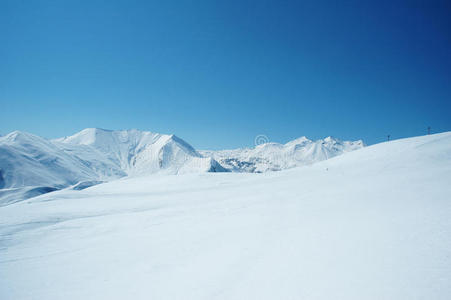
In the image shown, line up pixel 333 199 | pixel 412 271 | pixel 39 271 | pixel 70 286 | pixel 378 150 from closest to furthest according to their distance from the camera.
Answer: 1. pixel 412 271
2. pixel 70 286
3. pixel 39 271
4. pixel 333 199
5. pixel 378 150

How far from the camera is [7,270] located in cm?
621

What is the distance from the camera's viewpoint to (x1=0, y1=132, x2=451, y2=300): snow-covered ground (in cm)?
448

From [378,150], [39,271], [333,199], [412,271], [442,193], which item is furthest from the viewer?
[378,150]

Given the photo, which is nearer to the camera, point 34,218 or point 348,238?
point 348,238

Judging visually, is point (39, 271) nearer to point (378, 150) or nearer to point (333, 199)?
point (333, 199)

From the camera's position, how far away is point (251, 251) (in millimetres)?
6238

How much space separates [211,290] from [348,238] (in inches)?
181

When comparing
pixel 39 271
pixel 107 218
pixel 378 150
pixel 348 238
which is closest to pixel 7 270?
pixel 39 271

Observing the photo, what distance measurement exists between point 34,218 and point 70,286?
949 centimetres

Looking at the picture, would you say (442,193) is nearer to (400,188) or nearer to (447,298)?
(400,188)

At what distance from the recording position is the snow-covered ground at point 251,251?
4.48m

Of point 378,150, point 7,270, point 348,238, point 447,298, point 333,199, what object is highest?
point 378,150

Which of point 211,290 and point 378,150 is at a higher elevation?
point 378,150

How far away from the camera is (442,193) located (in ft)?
31.1
